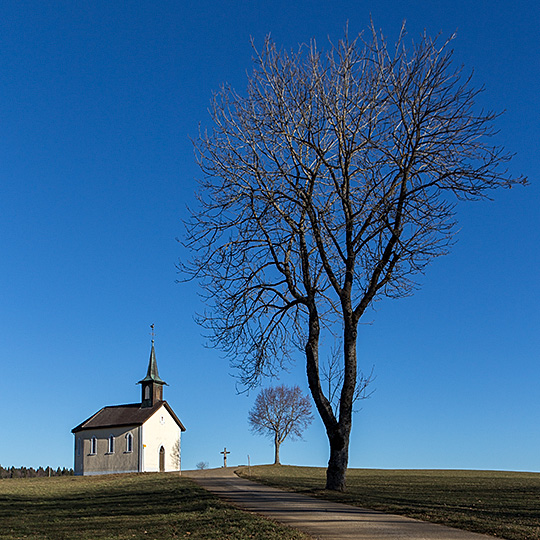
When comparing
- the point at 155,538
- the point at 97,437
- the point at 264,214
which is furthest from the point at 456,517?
the point at 97,437

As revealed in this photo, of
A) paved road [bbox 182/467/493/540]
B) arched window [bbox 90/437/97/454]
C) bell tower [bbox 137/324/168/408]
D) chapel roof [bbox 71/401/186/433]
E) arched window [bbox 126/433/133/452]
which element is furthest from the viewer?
bell tower [bbox 137/324/168/408]

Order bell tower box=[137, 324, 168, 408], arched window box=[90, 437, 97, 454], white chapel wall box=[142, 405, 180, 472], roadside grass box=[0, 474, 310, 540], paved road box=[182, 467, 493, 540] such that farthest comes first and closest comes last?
bell tower box=[137, 324, 168, 408]
arched window box=[90, 437, 97, 454]
white chapel wall box=[142, 405, 180, 472]
roadside grass box=[0, 474, 310, 540]
paved road box=[182, 467, 493, 540]

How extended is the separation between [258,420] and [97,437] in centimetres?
1459

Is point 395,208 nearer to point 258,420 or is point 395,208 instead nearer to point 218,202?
point 218,202

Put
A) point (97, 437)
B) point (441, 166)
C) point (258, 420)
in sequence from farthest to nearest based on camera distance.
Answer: point (258, 420) → point (97, 437) → point (441, 166)

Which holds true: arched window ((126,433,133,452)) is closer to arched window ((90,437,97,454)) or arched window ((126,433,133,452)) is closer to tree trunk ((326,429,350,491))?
arched window ((90,437,97,454))

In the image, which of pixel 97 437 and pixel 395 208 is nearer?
pixel 395 208

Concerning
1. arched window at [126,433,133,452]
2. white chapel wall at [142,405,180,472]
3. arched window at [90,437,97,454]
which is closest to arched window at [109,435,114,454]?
arched window at [126,433,133,452]

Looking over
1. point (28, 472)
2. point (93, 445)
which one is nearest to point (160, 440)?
point (93, 445)

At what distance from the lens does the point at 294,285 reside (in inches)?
795

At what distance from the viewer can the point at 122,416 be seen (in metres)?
53.6

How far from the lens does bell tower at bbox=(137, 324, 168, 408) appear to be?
5375cm

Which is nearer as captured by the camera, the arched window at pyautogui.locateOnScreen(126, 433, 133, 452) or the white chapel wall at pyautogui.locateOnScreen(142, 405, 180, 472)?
the white chapel wall at pyautogui.locateOnScreen(142, 405, 180, 472)

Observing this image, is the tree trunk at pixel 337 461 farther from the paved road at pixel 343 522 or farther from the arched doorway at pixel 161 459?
the arched doorway at pixel 161 459
